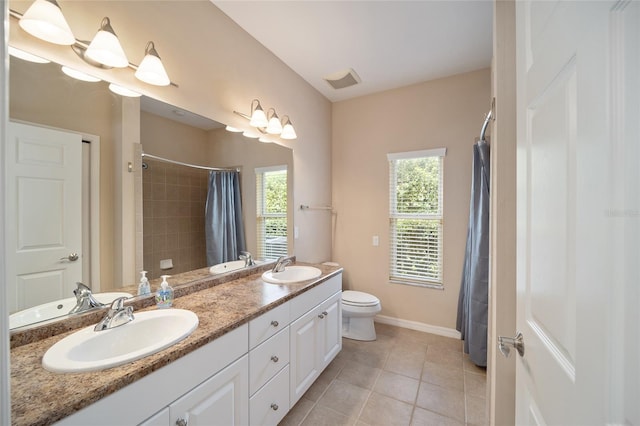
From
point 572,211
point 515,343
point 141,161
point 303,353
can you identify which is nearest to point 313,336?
point 303,353

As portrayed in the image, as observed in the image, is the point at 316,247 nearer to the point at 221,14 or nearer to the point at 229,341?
the point at 229,341

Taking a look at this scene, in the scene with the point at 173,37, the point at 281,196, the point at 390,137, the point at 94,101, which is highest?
the point at 173,37

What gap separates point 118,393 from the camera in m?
0.76

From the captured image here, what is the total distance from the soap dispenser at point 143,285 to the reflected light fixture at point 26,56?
1017 mm

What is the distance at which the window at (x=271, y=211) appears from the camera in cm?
223

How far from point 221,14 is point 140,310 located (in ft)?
6.61

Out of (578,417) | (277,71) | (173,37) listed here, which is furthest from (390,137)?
(578,417)

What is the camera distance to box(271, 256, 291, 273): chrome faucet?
2.09m

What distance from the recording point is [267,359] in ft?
4.53

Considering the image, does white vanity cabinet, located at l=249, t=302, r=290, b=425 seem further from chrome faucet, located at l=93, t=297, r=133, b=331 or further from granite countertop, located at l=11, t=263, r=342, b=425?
chrome faucet, located at l=93, t=297, r=133, b=331

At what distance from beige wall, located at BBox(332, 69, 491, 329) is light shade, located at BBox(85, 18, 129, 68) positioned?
2.39 metres

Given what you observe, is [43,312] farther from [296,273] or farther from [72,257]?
[296,273]

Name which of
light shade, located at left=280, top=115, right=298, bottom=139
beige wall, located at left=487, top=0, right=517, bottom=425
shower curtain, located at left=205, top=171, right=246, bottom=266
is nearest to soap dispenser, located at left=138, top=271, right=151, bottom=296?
shower curtain, located at left=205, top=171, right=246, bottom=266

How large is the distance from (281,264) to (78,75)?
1.65 meters
